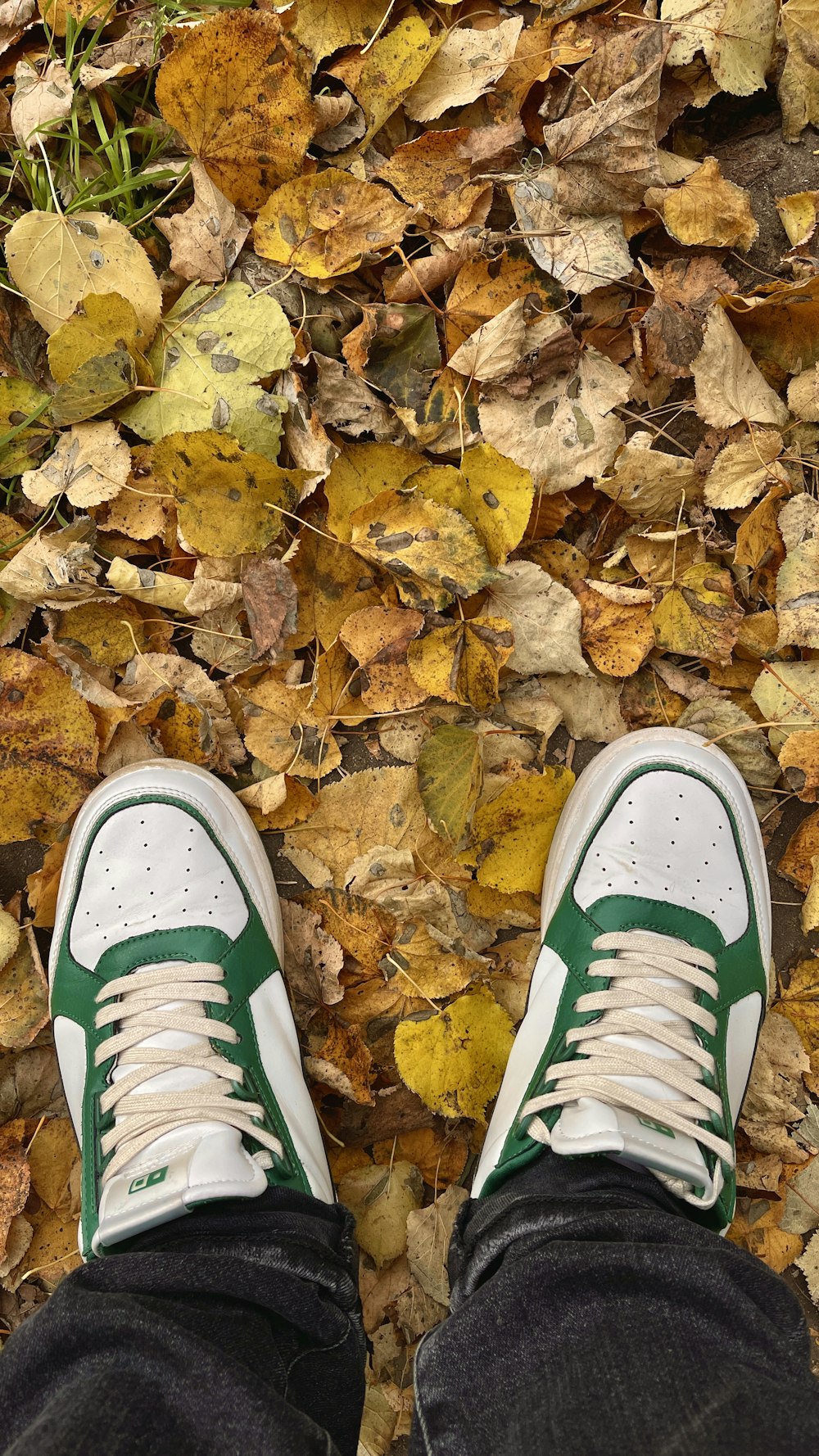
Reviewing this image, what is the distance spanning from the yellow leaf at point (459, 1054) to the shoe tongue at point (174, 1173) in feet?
0.74

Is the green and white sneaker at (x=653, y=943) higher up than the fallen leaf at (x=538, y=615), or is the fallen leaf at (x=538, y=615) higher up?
the fallen leaf at (x=538, y=615)

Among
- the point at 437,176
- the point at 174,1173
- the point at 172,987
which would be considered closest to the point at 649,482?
the point at 437,176

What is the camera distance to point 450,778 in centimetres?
110

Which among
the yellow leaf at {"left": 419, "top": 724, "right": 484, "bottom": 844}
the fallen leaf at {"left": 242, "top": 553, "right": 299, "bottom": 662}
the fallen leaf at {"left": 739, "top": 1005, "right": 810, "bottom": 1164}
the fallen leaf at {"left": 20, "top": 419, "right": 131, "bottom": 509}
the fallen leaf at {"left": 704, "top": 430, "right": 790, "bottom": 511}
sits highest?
the fallen leaf at {"left": 20, "top": 419, "right": 131, "bottom": 509}

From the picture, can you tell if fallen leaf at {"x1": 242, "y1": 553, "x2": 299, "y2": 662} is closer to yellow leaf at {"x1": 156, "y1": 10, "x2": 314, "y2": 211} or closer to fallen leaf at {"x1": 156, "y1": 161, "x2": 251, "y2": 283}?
fallen leaf at {"x1": 156, "y1": 161, "x2": 251, "y2": 283}

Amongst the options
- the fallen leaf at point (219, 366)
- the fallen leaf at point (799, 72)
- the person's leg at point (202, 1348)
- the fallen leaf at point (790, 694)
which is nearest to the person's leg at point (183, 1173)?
the person's leg at point (202, 1348)

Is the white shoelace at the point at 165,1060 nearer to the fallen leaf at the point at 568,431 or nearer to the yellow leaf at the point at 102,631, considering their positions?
the yellow leaf at the point at 102,631

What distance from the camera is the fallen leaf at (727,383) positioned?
1.06 metres

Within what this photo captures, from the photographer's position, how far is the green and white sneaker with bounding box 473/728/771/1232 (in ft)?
3.50

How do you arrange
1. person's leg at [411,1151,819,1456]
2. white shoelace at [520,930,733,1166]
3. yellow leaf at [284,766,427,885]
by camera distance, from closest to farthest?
person's leg at [411,1151,819,1456]
white shoelace at [520,930,733,1166]
yellow leaf at [284,766,427,885]

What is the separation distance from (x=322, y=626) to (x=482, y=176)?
1.97ft

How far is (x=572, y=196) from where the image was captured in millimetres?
1078

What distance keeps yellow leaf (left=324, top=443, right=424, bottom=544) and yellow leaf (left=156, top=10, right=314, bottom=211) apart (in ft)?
1.17

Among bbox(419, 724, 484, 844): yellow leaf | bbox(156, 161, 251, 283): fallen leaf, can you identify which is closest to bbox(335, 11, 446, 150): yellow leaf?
bbox(156, 161, 251, 283): fallen leaf
